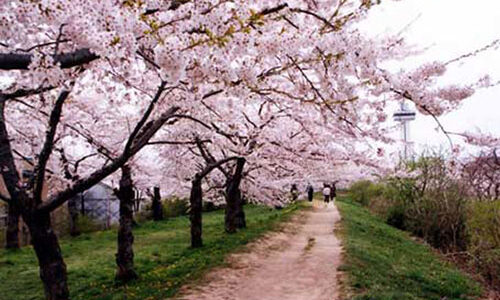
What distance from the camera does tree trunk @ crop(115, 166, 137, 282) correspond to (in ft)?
33.2

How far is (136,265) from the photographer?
12.5 metres

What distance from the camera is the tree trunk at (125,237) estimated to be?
1011cm

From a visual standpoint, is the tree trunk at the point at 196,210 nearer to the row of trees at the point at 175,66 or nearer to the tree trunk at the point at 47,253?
the row of trees at the point at 175,66

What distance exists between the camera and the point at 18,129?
46.5 ft

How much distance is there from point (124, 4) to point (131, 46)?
2.79 feet

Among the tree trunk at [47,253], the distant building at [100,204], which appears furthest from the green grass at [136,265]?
the distant building at [100,204]

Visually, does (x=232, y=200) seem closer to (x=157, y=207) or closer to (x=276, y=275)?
(x=276, y=275)

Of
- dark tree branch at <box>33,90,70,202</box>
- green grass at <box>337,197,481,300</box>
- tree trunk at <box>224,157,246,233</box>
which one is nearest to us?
dark tree branch at <box>33,90,70,202</box>

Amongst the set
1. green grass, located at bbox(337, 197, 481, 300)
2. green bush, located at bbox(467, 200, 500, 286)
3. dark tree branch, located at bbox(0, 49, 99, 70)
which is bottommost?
green grass, located at bbox(337, 197, 481, 300)

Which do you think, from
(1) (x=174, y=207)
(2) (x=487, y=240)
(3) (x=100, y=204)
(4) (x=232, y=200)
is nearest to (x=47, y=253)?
(2) (x=487, y=240)

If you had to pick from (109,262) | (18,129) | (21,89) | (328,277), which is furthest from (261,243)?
(21,89)

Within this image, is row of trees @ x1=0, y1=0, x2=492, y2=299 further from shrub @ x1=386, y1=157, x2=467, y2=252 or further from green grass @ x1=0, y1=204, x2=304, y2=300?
shrub @ x1=386, y1=157, x2=467, y2=252

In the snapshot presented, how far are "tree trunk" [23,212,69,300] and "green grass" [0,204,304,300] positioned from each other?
5.93 feet

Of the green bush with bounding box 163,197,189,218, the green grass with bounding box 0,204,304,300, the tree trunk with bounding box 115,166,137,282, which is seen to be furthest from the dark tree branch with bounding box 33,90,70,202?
the green bush with bounding box 163,197,189,218
